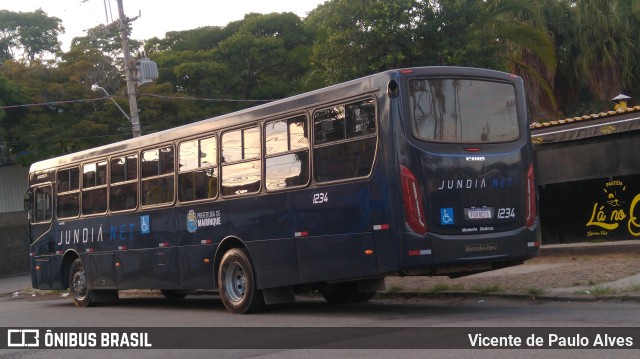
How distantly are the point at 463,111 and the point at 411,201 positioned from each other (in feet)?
5.09

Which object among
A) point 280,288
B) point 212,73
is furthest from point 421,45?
point 212,73

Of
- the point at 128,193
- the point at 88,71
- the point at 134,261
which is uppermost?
the point at 88,71

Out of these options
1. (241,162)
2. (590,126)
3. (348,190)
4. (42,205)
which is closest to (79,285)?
(42,205)

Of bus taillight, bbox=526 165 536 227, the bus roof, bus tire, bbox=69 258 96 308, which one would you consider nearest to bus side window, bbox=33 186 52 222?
bus tire, bbox=69 258 96 308

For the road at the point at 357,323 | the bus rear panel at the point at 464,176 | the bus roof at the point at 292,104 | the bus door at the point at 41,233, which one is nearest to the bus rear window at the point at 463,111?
the bus rear panel at the point at 464,176

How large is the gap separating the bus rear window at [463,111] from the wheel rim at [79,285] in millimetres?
9489

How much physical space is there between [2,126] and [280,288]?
2710cm

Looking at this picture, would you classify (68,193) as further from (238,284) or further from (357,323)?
(357,323)

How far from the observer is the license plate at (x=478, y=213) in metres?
11.0

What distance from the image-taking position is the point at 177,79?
41.6 meters

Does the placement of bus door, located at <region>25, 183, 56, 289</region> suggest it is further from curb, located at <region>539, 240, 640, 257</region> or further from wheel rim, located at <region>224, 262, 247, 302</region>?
curb, located at <region>539, 240, 640, 257</region>

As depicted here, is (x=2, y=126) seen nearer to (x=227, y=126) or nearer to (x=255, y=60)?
(x=255, y=60)

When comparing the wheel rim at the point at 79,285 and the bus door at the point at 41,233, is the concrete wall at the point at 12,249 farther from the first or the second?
the wheel rim at the point at 79,285

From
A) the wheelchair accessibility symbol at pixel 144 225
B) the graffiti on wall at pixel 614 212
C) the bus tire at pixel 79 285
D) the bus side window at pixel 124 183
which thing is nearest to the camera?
the wheelchair accessibility symbol at pixel 144 225
